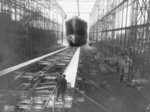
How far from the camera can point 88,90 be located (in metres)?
8.52

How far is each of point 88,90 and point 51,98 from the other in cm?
336

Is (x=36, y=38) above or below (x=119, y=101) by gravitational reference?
above

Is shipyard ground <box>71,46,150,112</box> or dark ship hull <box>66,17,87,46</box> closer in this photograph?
shipyard ground <box>71,46,150,112</box>

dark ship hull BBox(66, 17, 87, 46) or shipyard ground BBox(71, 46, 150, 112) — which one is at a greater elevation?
dark ship hull BBox(66, 17, 87, 46)

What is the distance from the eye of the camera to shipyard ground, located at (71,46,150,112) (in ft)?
21.2

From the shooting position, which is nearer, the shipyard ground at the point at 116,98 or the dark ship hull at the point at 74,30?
the shipyard ground at the point at 116,98

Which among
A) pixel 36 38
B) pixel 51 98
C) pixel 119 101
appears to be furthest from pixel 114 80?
pixel 36 38

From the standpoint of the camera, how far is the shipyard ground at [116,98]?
254 inches

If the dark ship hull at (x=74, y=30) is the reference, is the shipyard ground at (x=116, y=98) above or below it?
below

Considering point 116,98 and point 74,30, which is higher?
point 74,30

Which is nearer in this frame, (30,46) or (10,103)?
(10,103)

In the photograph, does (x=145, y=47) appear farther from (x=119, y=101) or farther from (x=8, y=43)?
(x=8, y=43)

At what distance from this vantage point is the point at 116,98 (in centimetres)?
757

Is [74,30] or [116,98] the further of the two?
[74,30]
